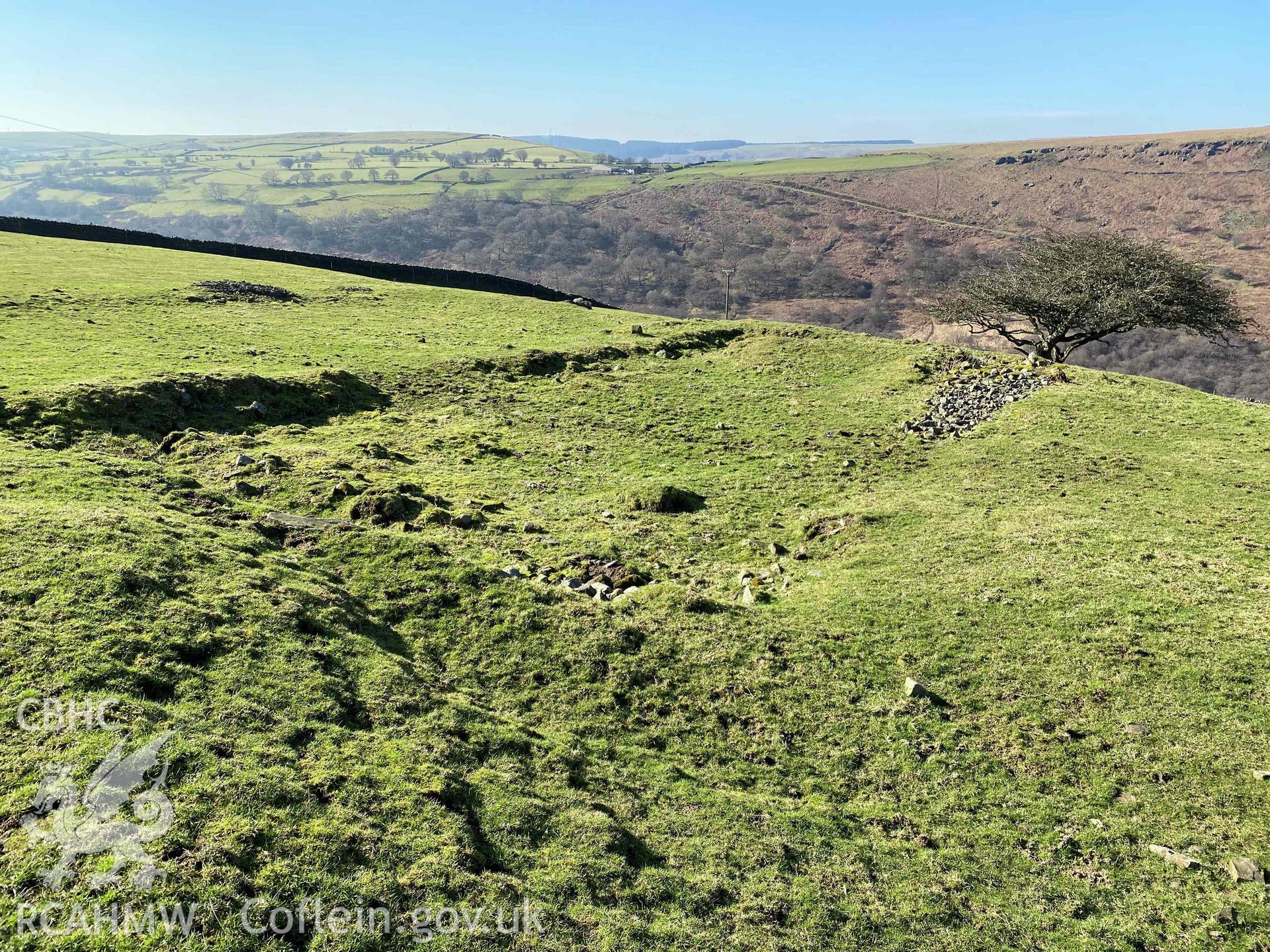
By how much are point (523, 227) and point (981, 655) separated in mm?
161184

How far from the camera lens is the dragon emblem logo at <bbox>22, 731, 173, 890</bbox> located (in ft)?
19.0

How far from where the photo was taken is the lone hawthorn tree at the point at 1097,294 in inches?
1209

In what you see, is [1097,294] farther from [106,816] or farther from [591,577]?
[106,816]

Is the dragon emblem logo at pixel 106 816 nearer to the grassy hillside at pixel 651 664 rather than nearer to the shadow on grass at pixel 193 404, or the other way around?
the grassy hillside at pixel 651 664

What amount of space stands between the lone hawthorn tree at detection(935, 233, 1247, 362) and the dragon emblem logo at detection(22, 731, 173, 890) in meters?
37.3

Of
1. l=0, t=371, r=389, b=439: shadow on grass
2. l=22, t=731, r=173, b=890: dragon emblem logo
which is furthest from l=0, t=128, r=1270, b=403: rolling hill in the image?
l=22, t=731, r=173, b=890: dragon emblem logo

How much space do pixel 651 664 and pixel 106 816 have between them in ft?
23.7

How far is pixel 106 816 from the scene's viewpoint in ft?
20.5

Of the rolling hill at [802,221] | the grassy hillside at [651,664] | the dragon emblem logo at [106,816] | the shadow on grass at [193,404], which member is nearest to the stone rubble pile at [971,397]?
the grassy hillside at [651,664]

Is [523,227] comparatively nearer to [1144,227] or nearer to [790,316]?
[790,316]

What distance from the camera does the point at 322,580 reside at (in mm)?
12148

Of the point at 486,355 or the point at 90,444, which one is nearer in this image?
the point at 90,444

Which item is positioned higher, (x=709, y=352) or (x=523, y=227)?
(x=523, y=227)

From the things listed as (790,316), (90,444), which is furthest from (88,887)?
(790,316)
